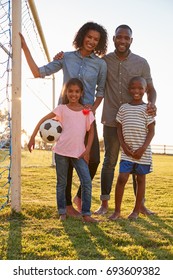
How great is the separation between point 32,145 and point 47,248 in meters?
1.19

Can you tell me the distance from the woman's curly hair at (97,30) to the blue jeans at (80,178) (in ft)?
3.63

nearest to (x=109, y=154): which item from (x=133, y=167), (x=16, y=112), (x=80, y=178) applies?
(x=133, y=167)

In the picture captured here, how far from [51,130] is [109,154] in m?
0.80

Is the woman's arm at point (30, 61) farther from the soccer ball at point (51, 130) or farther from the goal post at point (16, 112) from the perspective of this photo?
the soccer ball at point (51, 130)

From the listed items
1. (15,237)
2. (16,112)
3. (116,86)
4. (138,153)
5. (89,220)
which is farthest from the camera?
(116,86)

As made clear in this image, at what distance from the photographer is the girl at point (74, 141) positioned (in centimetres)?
394

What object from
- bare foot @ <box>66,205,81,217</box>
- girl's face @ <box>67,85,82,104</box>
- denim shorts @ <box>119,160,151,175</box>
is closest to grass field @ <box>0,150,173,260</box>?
bare foot @ <box>66,205,81,217</box>

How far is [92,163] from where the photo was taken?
441 cm

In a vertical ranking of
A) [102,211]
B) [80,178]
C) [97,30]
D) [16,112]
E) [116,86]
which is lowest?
[102,211]

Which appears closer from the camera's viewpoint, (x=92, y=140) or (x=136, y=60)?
(x=92, y=140)

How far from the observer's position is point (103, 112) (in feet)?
14.7

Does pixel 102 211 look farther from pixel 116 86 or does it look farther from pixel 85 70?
pixel 85 70
